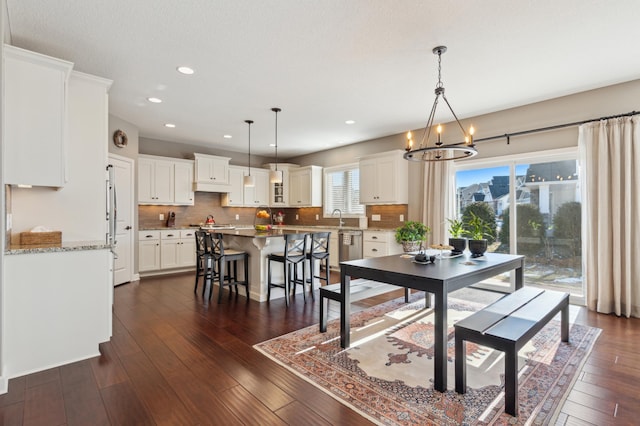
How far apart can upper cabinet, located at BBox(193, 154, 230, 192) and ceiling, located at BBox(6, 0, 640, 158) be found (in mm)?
2115

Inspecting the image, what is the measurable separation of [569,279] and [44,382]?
18.6ft

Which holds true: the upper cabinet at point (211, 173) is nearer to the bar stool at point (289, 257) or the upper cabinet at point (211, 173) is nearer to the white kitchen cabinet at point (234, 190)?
the white kitchen cabinet at point (234, 190)

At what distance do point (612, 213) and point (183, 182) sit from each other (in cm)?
698

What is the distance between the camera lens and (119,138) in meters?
5.11

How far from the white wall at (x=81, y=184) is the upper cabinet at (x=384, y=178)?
433 cm

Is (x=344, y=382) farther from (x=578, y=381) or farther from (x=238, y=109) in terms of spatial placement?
(x=238, y=109)

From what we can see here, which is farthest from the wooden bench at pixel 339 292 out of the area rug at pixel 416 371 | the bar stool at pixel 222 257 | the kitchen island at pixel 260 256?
the bar stool at pixel 222 257

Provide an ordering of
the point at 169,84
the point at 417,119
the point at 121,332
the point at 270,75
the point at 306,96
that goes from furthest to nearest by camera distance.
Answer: the point at 417,119, the point at 306,96, the point at 169,84, the point at 270,75, the point at 121,332

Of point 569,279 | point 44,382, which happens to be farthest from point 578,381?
point 44,382

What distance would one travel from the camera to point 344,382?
225cm

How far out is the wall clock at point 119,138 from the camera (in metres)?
5.08

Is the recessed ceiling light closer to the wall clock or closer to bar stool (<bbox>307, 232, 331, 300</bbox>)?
the wall clock

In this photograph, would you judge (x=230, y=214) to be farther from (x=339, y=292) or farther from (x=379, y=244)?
(x=339, y=292)

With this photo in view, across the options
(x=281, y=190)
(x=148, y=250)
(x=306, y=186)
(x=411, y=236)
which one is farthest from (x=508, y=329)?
(x=281, y=190)
